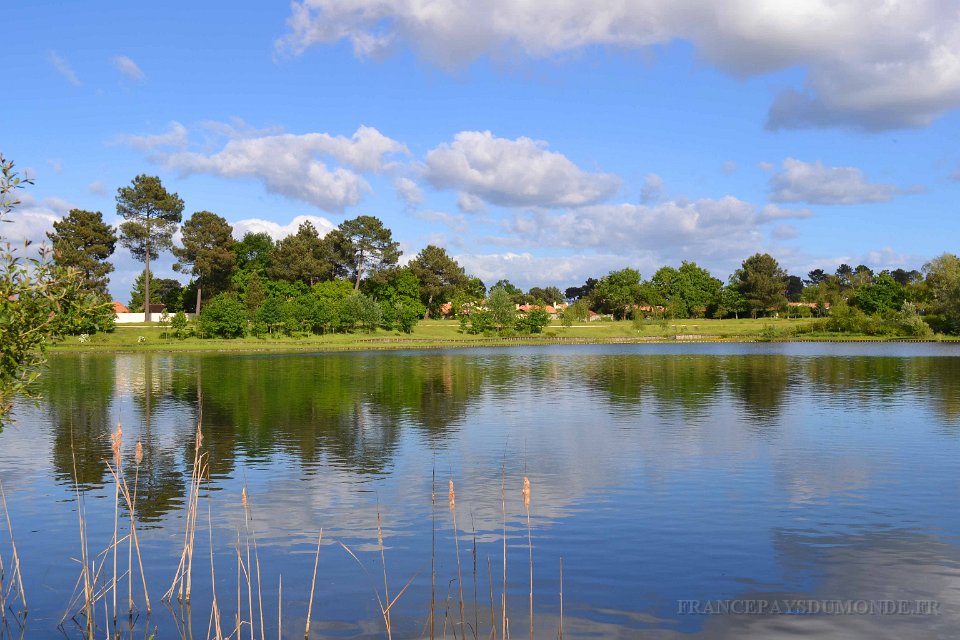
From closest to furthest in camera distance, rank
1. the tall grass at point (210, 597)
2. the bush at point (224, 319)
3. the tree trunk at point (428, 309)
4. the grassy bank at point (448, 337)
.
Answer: the tall grass at point (210, 597), the grassy bank at point (448, 337), the bush at point (224, 319), the tree trunk at point (428, 309)

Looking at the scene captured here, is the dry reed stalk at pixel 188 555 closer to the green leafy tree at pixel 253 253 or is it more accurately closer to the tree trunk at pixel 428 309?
the green leafy tree at pixel 253 253

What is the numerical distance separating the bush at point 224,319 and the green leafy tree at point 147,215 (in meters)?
18.9

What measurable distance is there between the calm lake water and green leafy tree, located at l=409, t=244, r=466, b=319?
129m

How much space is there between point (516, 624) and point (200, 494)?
524 inches

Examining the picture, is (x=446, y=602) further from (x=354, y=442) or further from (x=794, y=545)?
(x=354, y=442)

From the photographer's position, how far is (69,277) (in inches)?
527

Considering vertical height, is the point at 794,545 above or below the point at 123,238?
below

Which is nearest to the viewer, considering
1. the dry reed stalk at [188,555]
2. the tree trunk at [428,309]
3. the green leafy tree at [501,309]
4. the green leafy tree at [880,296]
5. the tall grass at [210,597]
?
the dry reed stalk at [188,555]

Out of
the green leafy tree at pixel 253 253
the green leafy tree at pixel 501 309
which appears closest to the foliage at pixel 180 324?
the green leafy tree at pixel 253 253

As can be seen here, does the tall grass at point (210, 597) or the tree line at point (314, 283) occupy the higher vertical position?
the tree line at point (314, 283)

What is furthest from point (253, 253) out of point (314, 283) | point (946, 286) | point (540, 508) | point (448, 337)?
point (540, 508)

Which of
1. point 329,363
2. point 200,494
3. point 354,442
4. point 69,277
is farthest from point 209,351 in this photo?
point 69,277

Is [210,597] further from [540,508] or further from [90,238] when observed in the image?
[90,238]

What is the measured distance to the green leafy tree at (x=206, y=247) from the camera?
471 feet
